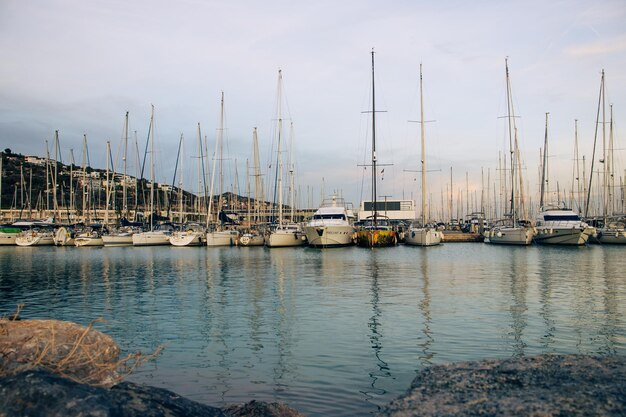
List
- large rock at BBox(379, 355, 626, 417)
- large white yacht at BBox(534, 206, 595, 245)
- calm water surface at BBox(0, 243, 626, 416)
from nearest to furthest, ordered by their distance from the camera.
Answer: large rock at BBox(379, 355, 626, 417) → calm water surface at BBox(0, 243, 626, 416) → large white yacht at BBox(534, 206, 595, 245)

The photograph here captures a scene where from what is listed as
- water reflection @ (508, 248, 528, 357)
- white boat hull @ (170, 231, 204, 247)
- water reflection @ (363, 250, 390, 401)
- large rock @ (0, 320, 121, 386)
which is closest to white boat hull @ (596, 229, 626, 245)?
water reflection @ (508, 248, 528, 357)

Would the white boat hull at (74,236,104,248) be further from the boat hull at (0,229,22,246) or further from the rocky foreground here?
the rocky foreground

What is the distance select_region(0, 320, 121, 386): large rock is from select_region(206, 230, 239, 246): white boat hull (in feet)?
231

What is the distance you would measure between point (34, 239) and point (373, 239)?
54751mm

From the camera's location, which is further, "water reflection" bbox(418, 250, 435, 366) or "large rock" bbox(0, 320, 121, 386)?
"water reflection" bbox(418, 250, 435, 366)

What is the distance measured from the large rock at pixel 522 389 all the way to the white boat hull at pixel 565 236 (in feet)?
200

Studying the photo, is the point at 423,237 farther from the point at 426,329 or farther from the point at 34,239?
the point at 34,239

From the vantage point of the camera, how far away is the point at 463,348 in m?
13.3

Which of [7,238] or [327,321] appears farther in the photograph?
[7,238]

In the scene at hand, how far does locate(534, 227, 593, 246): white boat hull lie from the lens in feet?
207

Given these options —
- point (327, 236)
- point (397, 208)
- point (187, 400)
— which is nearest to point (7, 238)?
point (327, 236)

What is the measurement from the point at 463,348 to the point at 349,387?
414 cm

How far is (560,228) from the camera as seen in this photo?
65.5m

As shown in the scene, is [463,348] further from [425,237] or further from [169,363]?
[425,237]
